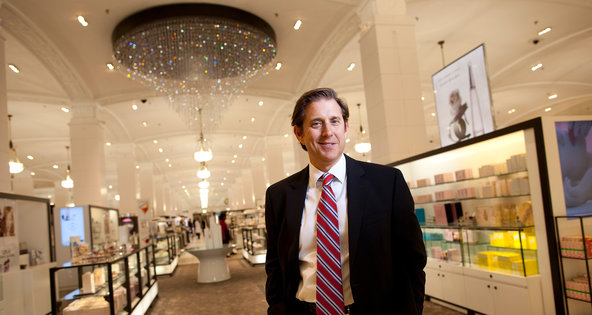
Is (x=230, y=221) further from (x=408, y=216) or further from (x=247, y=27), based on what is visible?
(x=408, y=216)

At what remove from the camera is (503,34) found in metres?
9.68

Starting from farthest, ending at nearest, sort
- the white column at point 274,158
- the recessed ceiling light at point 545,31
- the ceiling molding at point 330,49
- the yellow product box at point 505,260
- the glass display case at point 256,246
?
1. the white column at point 274,158
2. the glass display case at point 256,246
3. the recessed ceiling light at point 545,31
4. the ceiling molding at point 330,49
5. the yellow product box at point 505,260

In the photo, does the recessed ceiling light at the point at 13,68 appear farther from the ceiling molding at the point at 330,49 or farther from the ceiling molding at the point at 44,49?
the ceiling molding at the point at 330,49

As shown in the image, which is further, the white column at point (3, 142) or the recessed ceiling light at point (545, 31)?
the recessed ceiling light at point (545, 31)

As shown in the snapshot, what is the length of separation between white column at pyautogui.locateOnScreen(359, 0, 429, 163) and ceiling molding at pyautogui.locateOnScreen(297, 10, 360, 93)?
80 centimetres

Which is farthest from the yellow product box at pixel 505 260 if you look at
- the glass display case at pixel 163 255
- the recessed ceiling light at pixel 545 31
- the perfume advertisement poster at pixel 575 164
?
the glass display case at pixel 163 255

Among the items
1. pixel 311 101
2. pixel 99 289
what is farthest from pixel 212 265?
pixel 311 101

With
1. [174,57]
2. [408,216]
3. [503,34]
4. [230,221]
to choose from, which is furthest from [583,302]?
[230,221]

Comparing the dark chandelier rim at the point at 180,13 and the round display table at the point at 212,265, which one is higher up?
the dark chandelier rim at the point at 180,13

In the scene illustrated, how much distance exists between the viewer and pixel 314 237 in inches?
62.6

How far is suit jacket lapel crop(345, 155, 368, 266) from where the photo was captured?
1454mm

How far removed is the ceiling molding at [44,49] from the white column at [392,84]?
5.61 meters

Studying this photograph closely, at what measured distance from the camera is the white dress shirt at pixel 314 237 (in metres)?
1.54

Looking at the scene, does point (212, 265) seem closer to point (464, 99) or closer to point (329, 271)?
point (464, 99)
